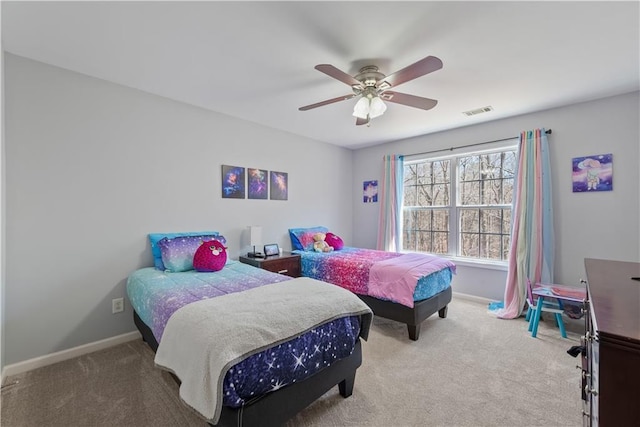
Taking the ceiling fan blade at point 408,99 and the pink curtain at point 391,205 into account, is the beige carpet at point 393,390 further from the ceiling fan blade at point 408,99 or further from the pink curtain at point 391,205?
the ceiling fan blade at point 408,99

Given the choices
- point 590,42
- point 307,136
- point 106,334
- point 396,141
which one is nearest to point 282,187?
point 307,136

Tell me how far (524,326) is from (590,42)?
267 centimetres

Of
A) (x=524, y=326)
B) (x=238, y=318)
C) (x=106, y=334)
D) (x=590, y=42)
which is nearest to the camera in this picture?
(x=238, y=318)

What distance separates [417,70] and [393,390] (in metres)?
2.20

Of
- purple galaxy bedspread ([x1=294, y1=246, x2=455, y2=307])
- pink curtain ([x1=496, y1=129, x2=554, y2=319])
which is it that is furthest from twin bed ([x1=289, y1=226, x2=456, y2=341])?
pink curtain ([x1=496, y1=129, x2=554, y2=319])

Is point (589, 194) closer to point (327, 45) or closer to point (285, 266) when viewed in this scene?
point (327, 45)

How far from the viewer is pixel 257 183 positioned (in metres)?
3.70

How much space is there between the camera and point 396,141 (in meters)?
4.59

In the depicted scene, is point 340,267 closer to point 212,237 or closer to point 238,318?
point 212,237

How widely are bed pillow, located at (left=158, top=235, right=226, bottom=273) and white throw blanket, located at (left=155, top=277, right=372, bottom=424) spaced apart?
3.67 ft

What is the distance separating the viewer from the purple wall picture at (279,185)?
389 centimetres

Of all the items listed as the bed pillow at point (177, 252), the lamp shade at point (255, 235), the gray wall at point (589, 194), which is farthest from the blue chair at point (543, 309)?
the bed pillow at point (177, 252)

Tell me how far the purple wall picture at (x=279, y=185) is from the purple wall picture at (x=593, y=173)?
352 cm

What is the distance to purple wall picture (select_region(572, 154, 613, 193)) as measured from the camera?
2.83m
